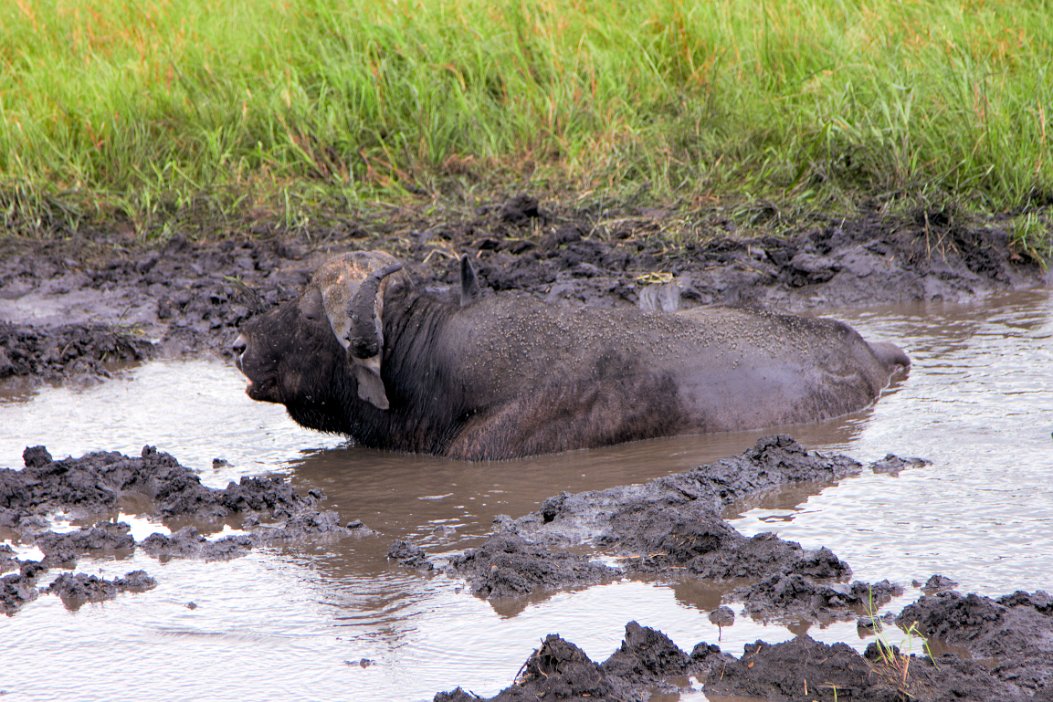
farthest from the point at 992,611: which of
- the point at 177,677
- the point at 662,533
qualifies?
the point at 177,677

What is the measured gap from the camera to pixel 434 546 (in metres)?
4.96

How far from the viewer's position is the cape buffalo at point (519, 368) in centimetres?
624

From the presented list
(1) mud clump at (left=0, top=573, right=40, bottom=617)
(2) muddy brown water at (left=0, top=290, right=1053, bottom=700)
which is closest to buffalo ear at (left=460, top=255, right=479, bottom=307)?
(2) muddy brown water at (left=0, top=290, right=1053, bottom=700)

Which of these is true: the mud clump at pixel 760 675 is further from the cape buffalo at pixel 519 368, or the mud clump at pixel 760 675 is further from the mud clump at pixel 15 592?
the cape buffalo at pixel 519 368

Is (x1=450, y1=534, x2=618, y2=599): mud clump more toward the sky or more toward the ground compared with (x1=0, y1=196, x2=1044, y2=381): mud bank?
more toward the ground

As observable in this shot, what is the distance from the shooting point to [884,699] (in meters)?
3.42

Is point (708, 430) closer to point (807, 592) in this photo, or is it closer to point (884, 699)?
point (807, 592)

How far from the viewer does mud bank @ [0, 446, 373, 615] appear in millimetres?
4680

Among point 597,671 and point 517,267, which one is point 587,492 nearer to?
point 597,671

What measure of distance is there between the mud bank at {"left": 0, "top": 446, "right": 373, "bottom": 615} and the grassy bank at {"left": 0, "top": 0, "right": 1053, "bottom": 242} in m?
4.41

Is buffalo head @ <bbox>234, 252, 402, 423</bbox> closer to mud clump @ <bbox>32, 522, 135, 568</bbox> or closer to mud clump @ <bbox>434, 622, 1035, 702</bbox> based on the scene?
mud clump @ <bbox>32, 522, 135, 568</bbox>

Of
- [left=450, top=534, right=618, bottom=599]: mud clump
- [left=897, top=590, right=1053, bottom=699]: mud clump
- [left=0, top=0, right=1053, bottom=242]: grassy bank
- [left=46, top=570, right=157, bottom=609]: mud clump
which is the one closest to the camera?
[left=897, top=590, right=1053, bottom=699]: mud clump

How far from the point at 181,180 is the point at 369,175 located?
1.44 meters

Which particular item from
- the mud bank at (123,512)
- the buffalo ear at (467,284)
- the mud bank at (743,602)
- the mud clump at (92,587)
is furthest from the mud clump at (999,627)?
the buffalo ear at (467,284)
